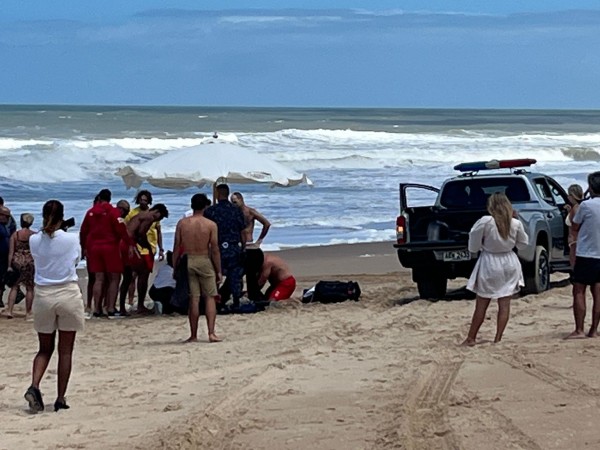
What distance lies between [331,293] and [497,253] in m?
4.75

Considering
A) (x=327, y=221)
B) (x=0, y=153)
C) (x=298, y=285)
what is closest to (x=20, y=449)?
(x=298, y=285)

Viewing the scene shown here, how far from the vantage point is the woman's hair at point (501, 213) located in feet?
33.5

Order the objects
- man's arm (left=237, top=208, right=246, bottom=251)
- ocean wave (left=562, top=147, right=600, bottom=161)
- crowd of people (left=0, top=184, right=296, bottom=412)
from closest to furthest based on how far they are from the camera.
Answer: crowd of people (left=0, top=184, right=296, bottom=412) < man's arm (left=237, top=208, right=246, bottom=251) < ocean wave (left=562, top=147, right=600, bottom=161)

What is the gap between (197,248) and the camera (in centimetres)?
1158

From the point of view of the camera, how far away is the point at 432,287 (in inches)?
579

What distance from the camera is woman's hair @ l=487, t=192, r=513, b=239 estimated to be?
1022 centimetres

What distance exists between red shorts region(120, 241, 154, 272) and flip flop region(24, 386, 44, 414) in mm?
5830

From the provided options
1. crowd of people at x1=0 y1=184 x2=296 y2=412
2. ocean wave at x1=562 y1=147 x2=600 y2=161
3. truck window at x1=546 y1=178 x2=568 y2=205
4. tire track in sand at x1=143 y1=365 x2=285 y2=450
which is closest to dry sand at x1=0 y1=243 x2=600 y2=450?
tire track in sand at x1=143 y1=365 x2=285 y2=450

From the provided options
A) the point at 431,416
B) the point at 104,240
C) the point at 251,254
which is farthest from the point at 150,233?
the point at 431,416

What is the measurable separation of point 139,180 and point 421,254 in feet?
12.0

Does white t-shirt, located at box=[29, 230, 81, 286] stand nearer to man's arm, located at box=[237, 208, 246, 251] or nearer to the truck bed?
man's arm, located at box=[237, 208, 246, 251]

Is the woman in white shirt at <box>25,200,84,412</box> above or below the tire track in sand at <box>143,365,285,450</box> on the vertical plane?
above

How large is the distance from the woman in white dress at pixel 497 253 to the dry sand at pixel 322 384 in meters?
0.45

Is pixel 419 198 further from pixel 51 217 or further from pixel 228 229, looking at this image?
pixel 51 217
